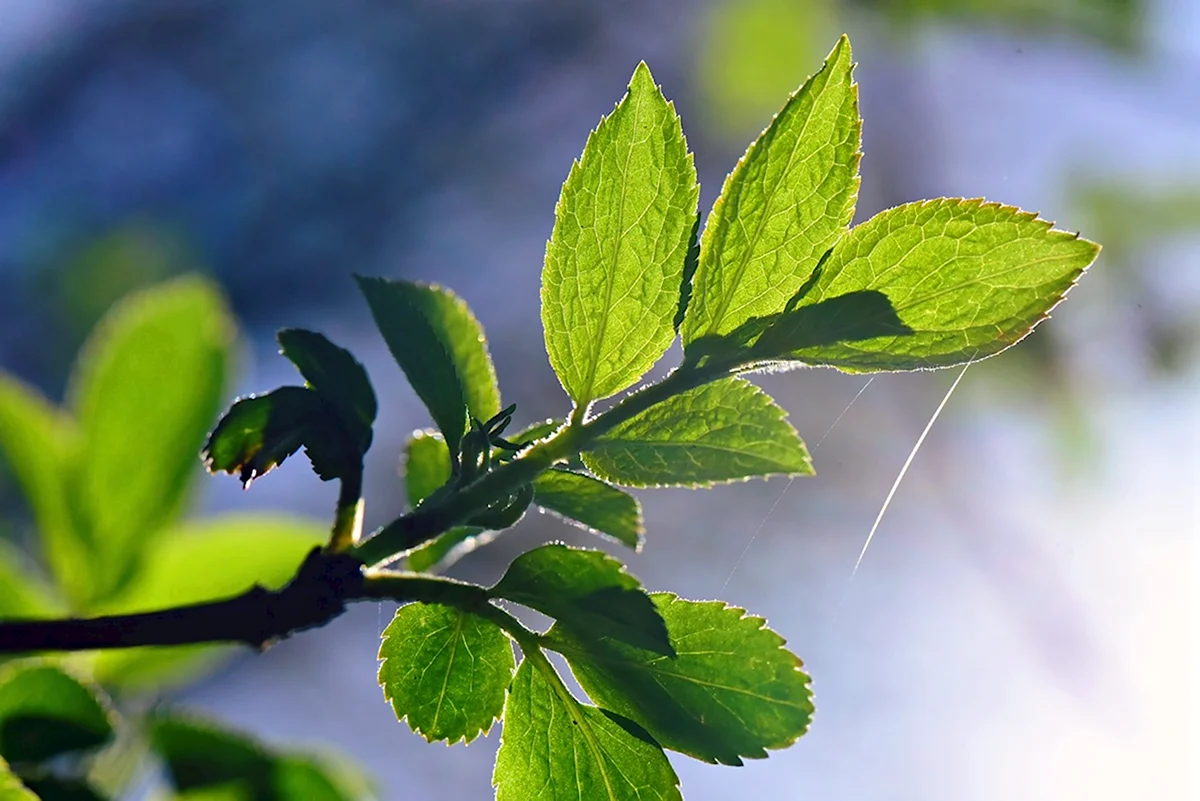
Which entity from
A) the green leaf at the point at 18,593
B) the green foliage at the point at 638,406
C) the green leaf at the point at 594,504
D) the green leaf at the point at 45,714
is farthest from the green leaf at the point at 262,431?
the green leaf at the point at 18,593

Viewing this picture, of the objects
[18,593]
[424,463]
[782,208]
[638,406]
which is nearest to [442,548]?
[424,463]

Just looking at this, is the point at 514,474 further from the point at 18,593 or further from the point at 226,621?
the point at 18,593

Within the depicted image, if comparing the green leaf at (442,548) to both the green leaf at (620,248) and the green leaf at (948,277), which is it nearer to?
the green leaf at (620,248)

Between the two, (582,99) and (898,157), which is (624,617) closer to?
(898,157)

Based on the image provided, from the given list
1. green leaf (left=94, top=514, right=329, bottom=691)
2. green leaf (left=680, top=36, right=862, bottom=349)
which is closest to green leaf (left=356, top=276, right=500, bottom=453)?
green leaf (left=680, top=36, right=862, bottom=349)

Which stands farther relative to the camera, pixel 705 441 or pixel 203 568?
pixel 203 568

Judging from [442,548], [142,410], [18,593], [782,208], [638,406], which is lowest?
[18,593]

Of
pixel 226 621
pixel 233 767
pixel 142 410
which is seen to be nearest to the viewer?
pixel 226 621

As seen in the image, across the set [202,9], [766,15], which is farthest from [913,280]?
[202,9]
